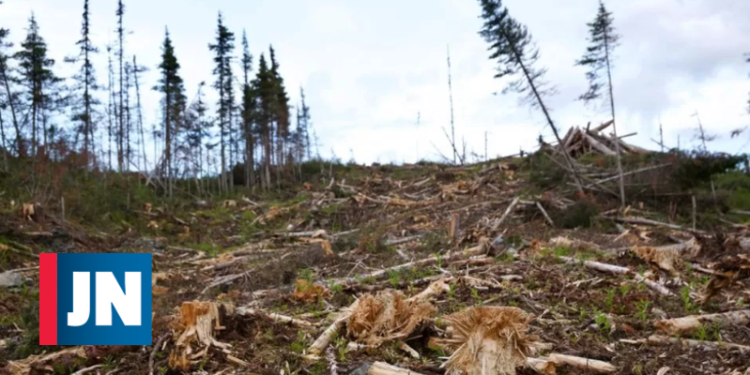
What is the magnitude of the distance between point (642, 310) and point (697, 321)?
0.60 meters

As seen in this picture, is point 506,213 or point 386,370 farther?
point 506,213

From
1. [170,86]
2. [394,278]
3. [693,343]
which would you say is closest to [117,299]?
[394,278]

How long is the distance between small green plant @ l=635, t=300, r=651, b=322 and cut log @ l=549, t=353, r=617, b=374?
4.49 feet

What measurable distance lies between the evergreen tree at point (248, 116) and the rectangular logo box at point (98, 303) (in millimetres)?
27087

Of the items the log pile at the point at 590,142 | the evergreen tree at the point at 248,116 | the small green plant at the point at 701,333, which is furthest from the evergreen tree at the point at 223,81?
the small green plant at the point at 701,333

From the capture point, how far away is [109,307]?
194 inches

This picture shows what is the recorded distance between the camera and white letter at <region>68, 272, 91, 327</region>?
492 cm

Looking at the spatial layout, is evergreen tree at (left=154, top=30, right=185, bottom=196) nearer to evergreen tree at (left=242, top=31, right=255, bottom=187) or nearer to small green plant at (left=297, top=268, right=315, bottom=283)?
evergreen tree at (left=242, top=31, right=255, bottom=187)

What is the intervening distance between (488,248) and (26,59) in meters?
25.2

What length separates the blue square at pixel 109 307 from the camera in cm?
473

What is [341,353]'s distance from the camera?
4176 millimetres

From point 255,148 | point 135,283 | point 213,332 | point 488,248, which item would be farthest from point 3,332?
point 255,148

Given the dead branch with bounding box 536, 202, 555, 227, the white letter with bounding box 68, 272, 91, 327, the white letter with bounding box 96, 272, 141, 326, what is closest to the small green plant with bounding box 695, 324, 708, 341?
the white letter with bounding box 96, 272, 141, 326

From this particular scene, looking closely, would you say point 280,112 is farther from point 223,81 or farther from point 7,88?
point 7,88
